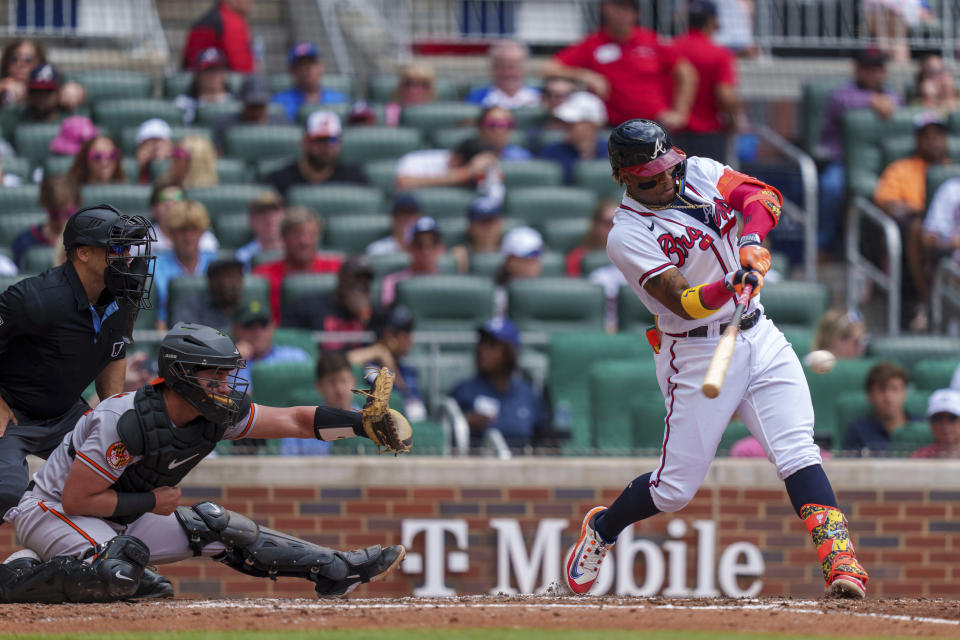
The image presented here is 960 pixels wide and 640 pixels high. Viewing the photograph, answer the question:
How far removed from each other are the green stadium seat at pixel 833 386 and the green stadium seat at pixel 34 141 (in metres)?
5.52

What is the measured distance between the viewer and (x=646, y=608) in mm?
5059

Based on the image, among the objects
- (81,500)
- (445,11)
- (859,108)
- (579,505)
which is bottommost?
(579,505)

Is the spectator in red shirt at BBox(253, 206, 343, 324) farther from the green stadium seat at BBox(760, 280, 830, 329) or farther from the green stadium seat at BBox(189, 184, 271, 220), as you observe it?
the green stadium seat at BBox(760, 280, 830, 329)

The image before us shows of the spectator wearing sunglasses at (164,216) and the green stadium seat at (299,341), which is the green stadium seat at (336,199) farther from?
the green stadium seat at (299,341)

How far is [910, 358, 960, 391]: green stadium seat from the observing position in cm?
809

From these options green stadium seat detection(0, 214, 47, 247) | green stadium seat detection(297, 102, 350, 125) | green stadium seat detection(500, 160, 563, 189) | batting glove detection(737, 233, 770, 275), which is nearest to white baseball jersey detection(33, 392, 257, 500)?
batting glove detection(737, 233, 770, 275)

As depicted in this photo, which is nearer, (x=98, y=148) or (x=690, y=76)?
(x=98, y=148)

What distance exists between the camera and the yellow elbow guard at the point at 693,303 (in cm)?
512

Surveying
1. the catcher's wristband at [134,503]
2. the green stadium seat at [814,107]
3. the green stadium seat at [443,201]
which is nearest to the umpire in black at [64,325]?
the catcher's wristband at [134,503]

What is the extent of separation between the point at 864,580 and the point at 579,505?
2408 millimetres

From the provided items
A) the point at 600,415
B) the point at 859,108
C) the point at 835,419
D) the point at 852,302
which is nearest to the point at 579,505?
the point at 600,415

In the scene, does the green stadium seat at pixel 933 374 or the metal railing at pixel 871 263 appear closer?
the green stadium seat at pixel 933 374

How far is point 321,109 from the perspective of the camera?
10.6 metres

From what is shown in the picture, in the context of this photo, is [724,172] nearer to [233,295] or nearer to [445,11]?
[233,295]
